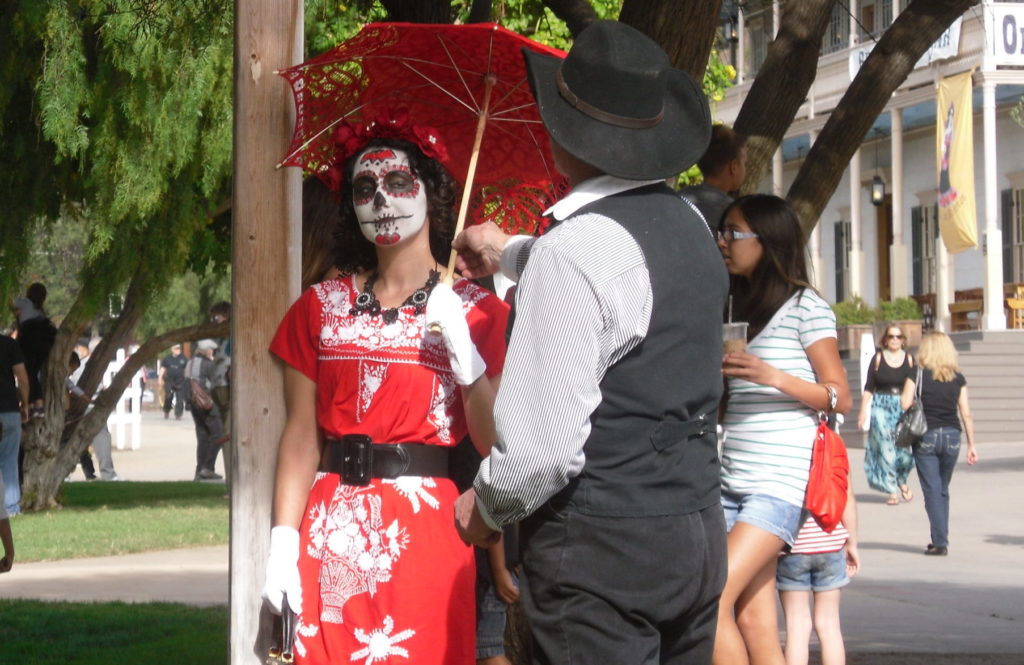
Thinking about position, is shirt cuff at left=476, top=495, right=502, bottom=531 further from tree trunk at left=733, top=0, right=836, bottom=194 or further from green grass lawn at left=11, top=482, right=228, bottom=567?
green grass lawn at left=11, top=482, right=228, bottom=567

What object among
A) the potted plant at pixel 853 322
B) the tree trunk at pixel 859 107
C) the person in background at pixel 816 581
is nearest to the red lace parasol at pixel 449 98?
the person in background at pixel 816 581

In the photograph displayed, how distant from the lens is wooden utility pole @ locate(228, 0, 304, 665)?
421cm

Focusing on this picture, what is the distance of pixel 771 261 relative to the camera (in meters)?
5.15

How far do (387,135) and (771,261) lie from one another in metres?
1.72

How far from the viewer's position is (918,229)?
111ft

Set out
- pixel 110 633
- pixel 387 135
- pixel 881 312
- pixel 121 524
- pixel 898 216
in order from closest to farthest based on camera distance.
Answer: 1. pixel 387 135
2. pixel 110 633
3. pixel 121 524
4. pixel 881 312
5. pixel 898 216

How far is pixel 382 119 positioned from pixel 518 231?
0.92m

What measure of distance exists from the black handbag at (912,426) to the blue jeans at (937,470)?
2.4 inches

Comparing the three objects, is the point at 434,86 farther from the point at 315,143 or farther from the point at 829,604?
the point at 829,604

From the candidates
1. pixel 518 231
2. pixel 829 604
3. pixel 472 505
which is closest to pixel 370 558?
pixel 472 505

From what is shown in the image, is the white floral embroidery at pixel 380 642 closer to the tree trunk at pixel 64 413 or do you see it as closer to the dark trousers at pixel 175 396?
the tree trunk at pixel 64 413

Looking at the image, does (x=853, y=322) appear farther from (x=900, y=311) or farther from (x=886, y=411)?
(x=886, y=411)

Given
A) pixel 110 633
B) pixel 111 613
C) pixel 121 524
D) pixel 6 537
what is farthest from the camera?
pixel 121 524

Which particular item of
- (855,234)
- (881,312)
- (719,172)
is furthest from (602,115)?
(855,234)
